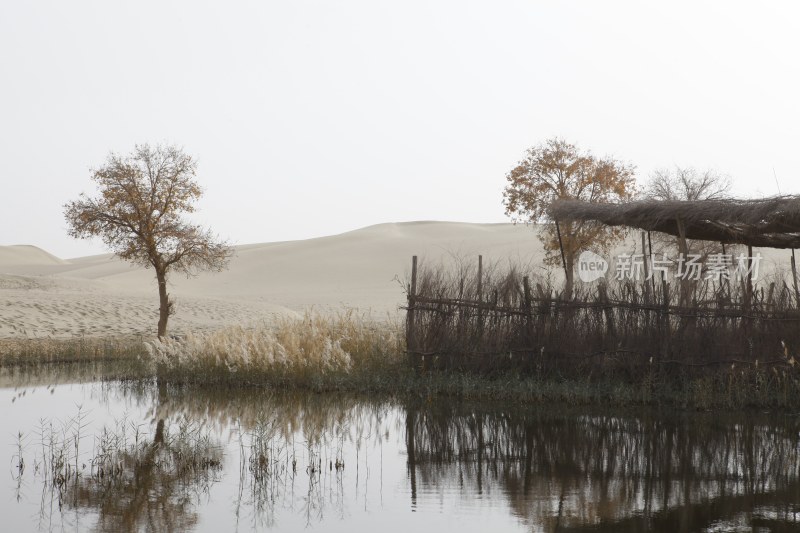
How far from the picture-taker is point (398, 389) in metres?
14.1

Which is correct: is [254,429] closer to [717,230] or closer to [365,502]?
[365,502]

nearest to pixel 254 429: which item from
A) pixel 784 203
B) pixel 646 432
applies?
pixel 646 432

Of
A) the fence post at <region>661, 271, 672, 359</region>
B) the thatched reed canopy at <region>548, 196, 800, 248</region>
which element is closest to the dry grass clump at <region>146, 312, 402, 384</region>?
the thatched reed canopy at <region>548, 196, 800, 248</region>

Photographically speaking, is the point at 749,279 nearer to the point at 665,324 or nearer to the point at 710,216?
the point at 710,216

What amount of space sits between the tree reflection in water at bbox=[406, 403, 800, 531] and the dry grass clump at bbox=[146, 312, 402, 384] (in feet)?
9.48

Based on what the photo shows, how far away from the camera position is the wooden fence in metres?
12.8

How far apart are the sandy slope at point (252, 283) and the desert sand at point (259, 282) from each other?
0.08 meters

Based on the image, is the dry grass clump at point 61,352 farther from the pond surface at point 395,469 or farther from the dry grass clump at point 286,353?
the pond surface at point 395,469

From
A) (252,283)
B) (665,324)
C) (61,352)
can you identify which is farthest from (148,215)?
(252,283)

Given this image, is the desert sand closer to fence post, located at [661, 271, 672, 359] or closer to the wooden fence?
the wooden fence

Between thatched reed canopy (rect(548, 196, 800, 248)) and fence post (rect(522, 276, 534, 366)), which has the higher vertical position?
thatched reed canopy (rect(548, 196, 800, 248))

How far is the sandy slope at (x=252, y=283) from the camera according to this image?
31.2 m

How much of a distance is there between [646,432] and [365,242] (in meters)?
72.9

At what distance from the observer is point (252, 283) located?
6762 centimetres
